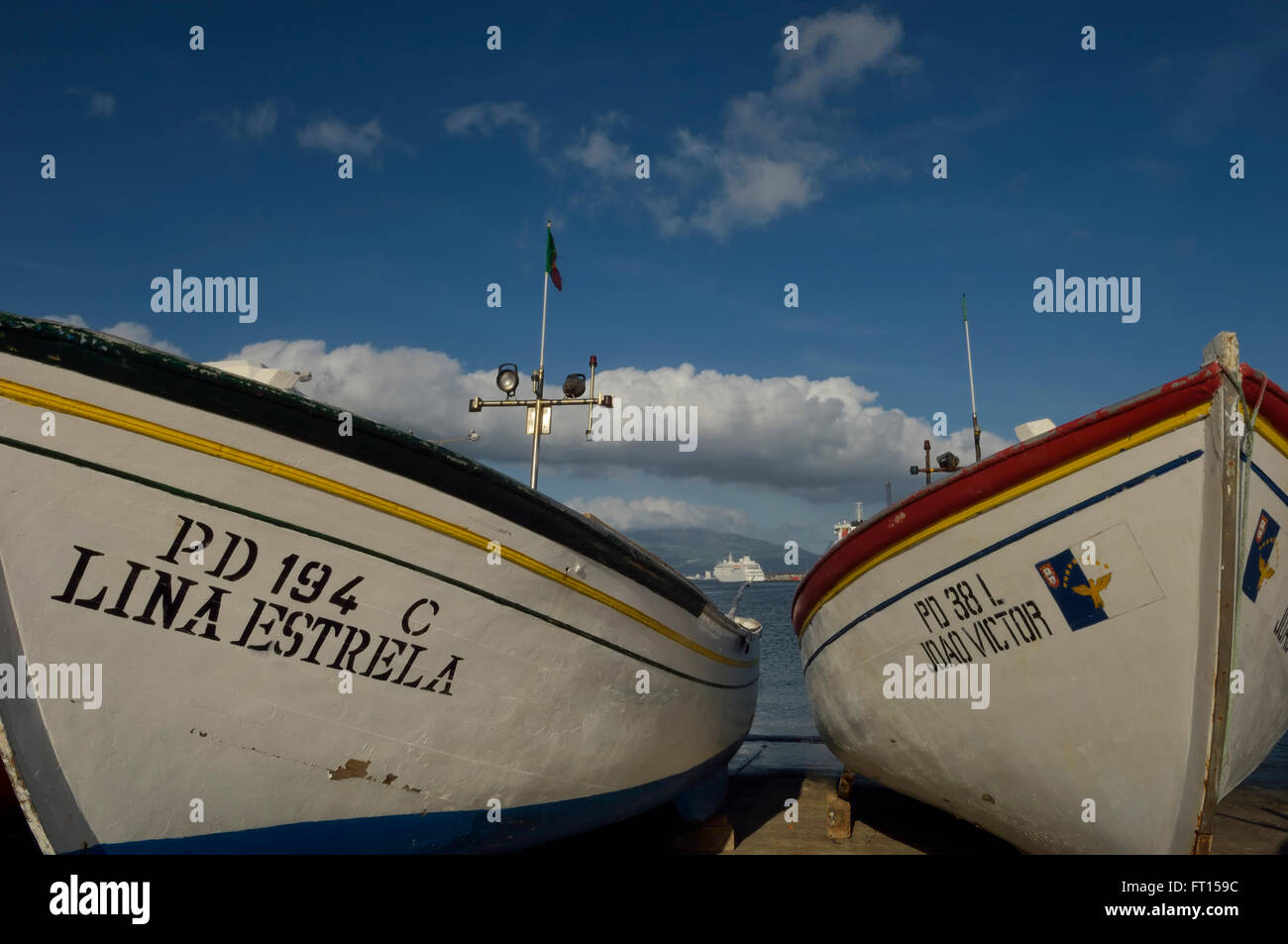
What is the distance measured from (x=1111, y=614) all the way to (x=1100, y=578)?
0.21 m

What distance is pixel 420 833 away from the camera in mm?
4051

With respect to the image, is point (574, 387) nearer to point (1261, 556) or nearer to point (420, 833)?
point (420, 833)

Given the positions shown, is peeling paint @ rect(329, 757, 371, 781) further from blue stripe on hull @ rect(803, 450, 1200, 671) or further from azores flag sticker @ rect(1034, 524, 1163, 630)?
azores flag sticker @ rect(1034, 524, 1163, 630)

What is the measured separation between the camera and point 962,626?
471 cm

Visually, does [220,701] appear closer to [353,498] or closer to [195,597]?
[195,597]

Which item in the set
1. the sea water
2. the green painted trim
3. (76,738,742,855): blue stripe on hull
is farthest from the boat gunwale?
the sea water

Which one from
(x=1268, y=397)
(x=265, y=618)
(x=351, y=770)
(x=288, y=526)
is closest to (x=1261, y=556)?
(x=1268, y=397)

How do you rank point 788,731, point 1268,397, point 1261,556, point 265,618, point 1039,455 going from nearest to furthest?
point 265,618 → point 1268,397 → point 1261,556 → point 1039,455 → point 788,731

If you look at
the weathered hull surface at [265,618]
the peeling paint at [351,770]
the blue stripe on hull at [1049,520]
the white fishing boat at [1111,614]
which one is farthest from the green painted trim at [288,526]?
the white fishing boat at [1111,614]

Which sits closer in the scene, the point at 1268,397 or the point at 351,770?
the point at 351,770

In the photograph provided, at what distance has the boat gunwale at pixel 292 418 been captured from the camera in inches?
120

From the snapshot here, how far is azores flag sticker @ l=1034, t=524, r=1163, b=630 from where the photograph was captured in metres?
3.98

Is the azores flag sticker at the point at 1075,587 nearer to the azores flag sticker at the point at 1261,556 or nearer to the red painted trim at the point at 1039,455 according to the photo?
the red painted trim at the point at 1039,455
